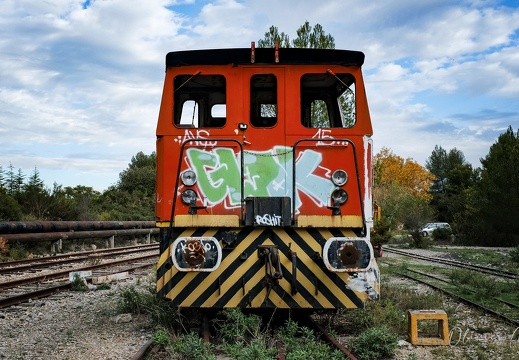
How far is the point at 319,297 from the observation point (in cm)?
588

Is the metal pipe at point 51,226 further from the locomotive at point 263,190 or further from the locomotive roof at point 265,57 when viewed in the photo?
the locomotive roof at point 265,57

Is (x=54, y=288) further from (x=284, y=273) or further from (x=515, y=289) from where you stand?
(x=515, y=289)

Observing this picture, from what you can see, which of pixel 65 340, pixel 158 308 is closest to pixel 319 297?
pixel 158 308

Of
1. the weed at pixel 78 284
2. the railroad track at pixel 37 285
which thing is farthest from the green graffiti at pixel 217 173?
the weed at pixel 78 284

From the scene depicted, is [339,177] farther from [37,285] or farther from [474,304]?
[37,285]

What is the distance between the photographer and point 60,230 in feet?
61.7

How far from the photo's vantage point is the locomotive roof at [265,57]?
6203 mm

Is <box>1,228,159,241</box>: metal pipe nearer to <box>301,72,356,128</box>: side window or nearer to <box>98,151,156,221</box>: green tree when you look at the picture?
<box>98,151,156,221</box>: green tree

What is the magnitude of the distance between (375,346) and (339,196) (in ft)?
5.25

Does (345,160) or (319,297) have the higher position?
(345,160)

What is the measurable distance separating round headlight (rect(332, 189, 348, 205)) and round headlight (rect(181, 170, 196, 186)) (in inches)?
59.8

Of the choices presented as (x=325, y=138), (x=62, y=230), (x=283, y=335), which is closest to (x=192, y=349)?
(x=283, y=335)

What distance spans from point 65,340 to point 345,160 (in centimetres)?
360

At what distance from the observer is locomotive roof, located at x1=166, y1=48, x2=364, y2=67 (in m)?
6.20
